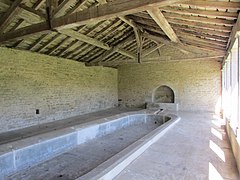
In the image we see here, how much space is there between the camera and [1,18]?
15.3 ft

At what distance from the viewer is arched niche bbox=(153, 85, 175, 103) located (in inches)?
447


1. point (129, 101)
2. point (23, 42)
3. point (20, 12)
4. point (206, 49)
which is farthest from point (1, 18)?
point (129, 101)

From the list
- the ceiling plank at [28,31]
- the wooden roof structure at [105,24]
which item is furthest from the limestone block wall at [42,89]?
the ceiling plank at [28,31]

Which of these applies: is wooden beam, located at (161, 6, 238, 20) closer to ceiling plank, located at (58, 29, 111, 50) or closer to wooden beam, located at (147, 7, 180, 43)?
wooden beam, located at (147, 7, 180, 43)

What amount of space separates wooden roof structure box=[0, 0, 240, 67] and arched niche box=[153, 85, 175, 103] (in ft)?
11.6

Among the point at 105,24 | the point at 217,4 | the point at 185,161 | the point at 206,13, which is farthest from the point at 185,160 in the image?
the point at 105,24

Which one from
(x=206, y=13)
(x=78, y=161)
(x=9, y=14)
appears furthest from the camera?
(x=9, y=14)

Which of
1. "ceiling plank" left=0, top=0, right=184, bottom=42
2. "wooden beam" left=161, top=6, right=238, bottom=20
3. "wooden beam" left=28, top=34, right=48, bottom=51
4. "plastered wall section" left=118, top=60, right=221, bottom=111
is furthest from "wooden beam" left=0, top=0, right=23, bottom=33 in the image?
"plastered wall section" left=118, top=60, right=221, bottom=111

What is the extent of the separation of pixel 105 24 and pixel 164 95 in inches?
263

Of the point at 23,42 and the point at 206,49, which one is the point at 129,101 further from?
the point at 23,42

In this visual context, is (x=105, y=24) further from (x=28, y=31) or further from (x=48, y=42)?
(x=28, y=31)

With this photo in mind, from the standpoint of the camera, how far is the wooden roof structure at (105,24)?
331 cm

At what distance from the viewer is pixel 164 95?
11.6 m

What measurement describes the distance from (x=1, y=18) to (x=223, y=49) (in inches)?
289
